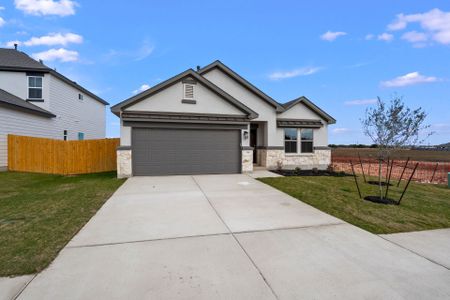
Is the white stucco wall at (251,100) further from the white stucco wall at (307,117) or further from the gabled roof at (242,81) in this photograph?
the white stucco wall at (307,117)

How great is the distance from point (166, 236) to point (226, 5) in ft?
39.1

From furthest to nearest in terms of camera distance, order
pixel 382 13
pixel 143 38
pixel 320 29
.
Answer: pixel 143 38 → pixel 320 29 → pixel 382 13

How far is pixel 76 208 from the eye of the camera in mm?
6297

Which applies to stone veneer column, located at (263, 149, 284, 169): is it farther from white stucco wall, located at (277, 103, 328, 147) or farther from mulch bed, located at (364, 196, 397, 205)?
mulch bed, located at (364, 196, 397, 205)

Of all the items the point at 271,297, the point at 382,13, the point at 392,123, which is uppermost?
the point at 382,13

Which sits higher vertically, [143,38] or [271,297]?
[143,38]

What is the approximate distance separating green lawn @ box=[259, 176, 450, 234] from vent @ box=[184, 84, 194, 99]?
6.24 metres

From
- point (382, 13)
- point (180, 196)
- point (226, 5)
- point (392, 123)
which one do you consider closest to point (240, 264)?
point (180, 196)

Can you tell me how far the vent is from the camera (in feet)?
40.0

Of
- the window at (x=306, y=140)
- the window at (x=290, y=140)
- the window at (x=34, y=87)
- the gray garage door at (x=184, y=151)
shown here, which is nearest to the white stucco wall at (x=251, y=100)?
the window at (x=290, y=140)

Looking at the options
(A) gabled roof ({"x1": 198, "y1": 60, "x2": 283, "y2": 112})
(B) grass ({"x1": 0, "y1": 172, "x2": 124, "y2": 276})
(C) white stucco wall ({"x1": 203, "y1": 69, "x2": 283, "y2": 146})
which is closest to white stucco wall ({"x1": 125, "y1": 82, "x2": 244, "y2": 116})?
(C) white stucco wall ({"x1": 203, "y1": 69, "x2": 283, "y2": 146})

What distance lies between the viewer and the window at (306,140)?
1591cm

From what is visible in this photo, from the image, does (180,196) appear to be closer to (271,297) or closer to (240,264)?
(240,264)

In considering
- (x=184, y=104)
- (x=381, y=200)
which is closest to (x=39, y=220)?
(x=184, y=104)
